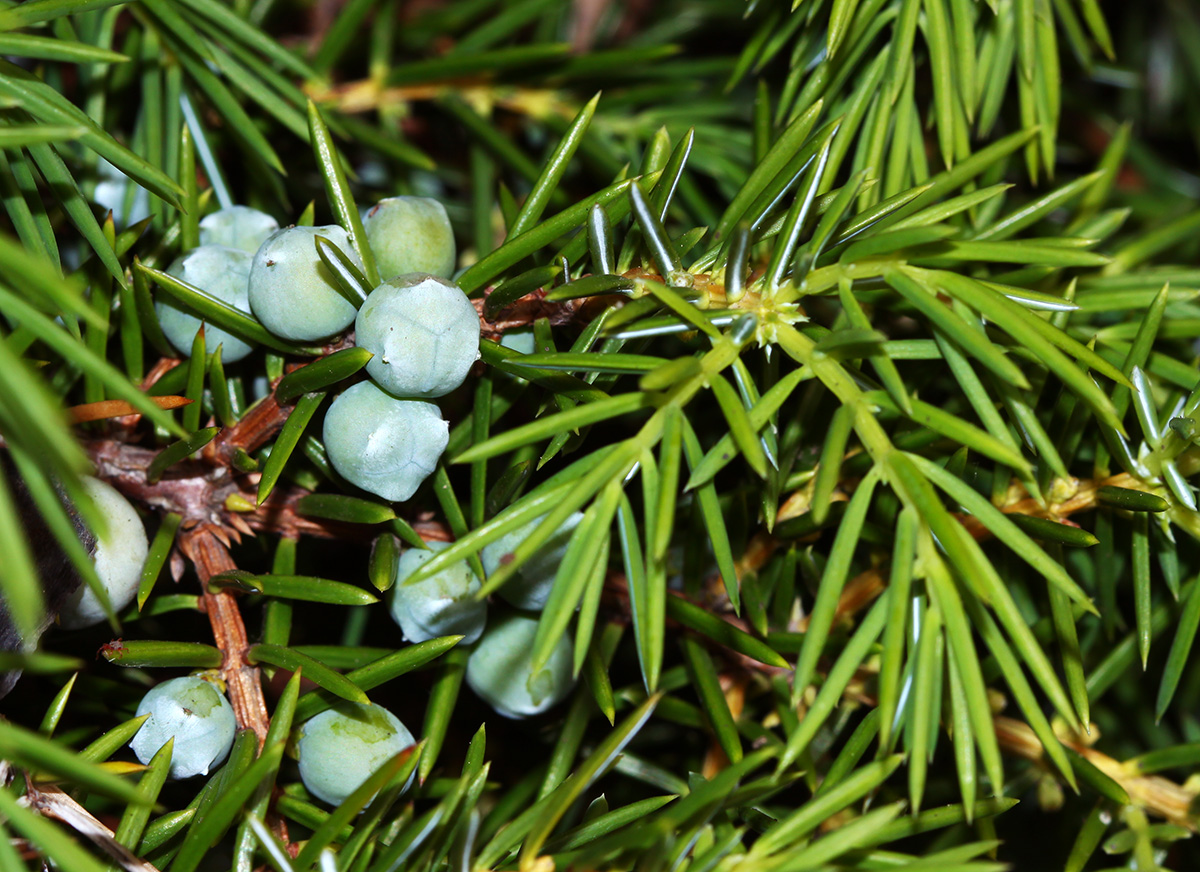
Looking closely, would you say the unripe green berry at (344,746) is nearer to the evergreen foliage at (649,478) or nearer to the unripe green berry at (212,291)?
the evergreen foliage at (649,478)

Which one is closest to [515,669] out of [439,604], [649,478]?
[439,604]

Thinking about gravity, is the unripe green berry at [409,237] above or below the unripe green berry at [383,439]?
above

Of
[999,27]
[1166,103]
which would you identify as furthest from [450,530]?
[1166,103]

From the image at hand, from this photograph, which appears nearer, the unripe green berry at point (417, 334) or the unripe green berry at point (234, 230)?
the unripe green berry at point (417, 334)

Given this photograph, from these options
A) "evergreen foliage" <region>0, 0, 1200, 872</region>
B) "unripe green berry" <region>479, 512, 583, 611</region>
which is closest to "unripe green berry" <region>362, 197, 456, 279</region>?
"evergreen foliage" <region>0, 0, 1200, 872</region>

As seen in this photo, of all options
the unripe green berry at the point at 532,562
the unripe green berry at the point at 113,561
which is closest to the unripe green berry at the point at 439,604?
the unripe green berry at the point at 532,562

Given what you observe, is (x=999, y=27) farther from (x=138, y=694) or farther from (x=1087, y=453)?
(x=138, y=694)

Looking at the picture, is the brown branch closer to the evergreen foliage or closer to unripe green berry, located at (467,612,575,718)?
the evergreen foliage

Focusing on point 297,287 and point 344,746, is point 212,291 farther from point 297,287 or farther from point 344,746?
point 344,746
